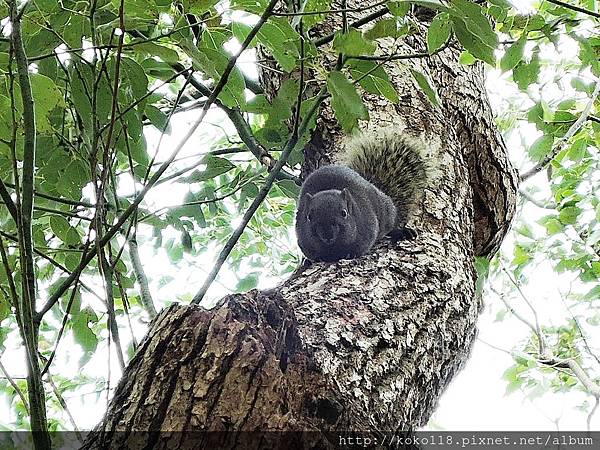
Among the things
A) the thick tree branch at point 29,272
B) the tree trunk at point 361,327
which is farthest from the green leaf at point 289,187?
the thick tree branch at point 29,272

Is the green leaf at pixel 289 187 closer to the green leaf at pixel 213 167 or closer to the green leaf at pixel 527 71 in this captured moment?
the green leaf at pixel 213 167

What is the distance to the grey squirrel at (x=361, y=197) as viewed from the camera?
180 centimetres

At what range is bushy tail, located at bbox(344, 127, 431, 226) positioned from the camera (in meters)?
1.73

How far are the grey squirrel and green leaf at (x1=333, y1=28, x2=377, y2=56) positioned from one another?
58cm

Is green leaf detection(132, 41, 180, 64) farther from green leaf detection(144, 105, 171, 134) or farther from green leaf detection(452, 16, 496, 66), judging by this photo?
green leaf detection(452, 16, 496, 66)

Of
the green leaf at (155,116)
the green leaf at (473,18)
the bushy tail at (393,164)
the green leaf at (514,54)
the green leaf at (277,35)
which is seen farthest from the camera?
the bushy tail at (393,164)

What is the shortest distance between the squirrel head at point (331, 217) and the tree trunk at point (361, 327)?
58cm

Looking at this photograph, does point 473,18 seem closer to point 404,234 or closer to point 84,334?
point 404,234

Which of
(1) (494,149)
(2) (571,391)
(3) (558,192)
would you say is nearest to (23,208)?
(1) (494,149)

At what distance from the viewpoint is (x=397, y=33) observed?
1.10 metres

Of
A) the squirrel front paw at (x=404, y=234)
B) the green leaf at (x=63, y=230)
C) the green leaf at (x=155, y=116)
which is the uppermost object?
the green leaf at (x=155, y=116)

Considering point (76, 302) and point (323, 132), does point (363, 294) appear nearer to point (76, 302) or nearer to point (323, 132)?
point (76, 302)

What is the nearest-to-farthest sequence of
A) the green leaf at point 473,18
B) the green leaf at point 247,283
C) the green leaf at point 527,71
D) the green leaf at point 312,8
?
the green leaf at point 473,18 → the green leaf at point 312,8 → the green leaf at point 527,71 → the green leaf at point 247,283

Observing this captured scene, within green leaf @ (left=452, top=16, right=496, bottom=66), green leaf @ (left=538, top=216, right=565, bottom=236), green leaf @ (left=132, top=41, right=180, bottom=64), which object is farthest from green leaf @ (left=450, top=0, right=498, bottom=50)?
green leaf @ (left=538, top=216, right=565, bottom=236)
